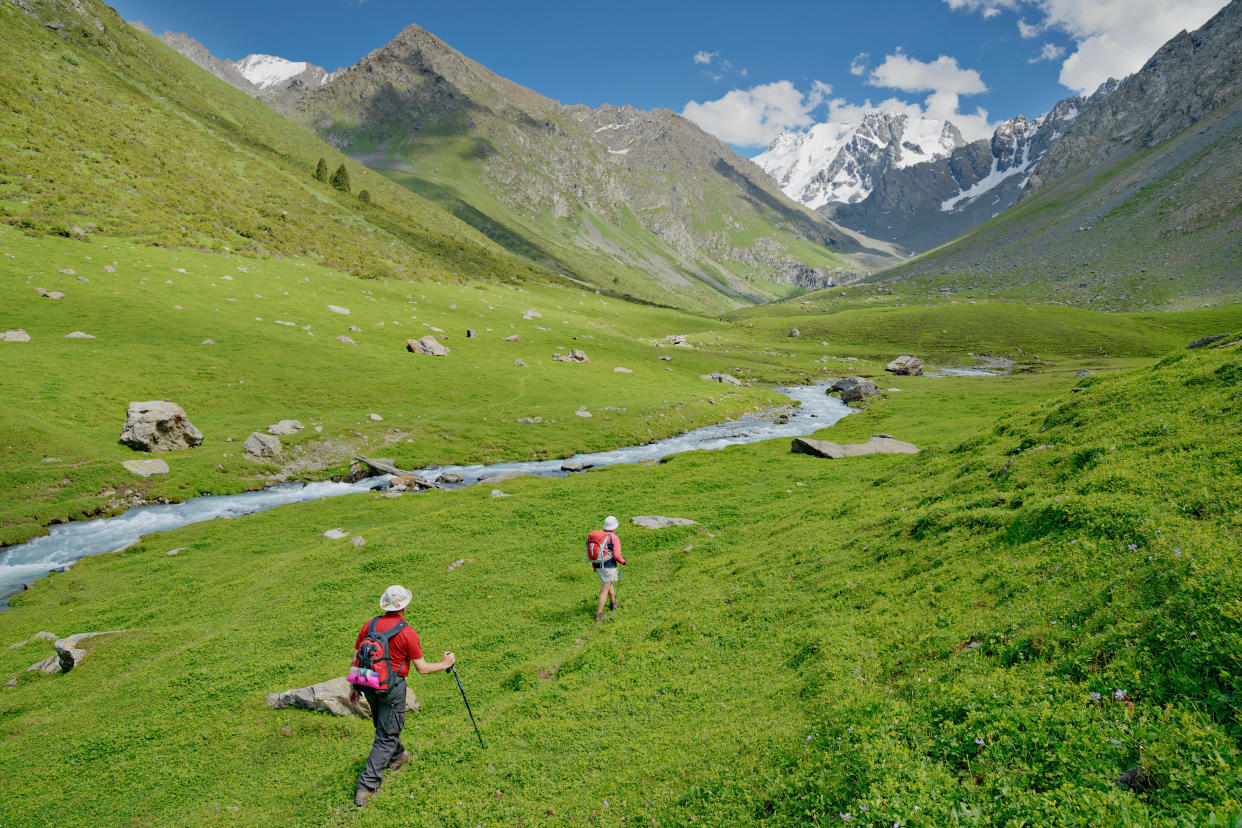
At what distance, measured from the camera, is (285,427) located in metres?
49.8

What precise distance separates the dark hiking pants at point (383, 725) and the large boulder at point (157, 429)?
45464 millimetres

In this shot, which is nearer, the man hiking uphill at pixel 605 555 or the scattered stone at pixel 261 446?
the man hiking uphill at pixel 605 555

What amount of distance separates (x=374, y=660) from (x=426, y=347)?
73173 millimetres

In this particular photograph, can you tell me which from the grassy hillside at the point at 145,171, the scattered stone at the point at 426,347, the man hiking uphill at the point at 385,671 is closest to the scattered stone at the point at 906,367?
the scattered stone at the point at 426,347

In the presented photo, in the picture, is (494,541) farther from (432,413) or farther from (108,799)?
(432,413)

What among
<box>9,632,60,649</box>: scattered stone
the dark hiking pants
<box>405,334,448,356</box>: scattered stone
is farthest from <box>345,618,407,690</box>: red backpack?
<box>405,334,448,356</box>: scattered stone

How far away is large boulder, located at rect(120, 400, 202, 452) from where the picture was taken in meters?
43.1

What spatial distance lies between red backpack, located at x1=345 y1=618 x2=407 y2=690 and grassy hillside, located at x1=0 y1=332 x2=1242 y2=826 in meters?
2.80

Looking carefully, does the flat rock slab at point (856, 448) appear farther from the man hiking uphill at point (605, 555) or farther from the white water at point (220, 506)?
the man hiking uphill at point (605, 555)

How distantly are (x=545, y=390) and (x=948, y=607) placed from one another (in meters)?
64.0

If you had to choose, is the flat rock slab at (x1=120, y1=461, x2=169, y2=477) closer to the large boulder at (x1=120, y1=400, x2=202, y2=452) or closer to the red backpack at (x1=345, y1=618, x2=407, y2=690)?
the large boulder at (x1=120, y1=400, x2=202, y2=452)

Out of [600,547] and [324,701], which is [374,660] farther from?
[600,547]

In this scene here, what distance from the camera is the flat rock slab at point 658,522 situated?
2842 centimetres

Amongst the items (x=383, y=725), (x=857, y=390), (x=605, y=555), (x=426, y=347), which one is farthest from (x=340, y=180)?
(x=383, y=725)
